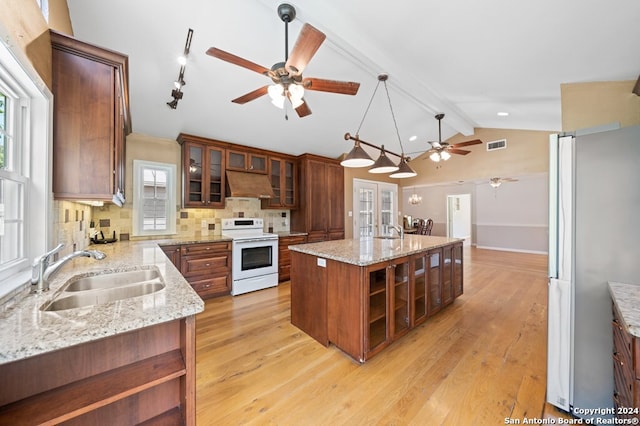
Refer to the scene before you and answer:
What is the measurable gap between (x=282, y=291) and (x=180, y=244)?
158 centimetres

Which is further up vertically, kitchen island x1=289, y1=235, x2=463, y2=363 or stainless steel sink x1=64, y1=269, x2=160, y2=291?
stainless steel sink x1=64, y1=269, x2=160, y2=291

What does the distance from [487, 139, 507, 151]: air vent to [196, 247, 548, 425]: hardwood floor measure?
5045 millimetres

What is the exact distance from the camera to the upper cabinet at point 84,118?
57.4 inches

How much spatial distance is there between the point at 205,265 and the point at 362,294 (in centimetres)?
244

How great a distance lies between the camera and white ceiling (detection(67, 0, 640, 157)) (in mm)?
1675

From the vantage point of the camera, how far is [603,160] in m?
1.37

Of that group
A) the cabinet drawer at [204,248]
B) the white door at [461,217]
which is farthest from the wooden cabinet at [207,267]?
the white door at [461,217]

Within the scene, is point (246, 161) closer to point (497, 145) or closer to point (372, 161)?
point (372, 161)

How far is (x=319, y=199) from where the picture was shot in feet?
15.9

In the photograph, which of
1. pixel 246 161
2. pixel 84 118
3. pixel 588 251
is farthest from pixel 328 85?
pixel 246 161

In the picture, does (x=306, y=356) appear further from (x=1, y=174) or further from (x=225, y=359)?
(x=1, y=174)

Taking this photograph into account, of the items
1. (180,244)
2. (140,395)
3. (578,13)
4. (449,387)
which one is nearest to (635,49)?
(578,13)

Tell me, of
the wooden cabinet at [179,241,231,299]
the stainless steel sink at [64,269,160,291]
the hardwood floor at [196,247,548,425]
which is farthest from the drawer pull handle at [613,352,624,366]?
the wooden cabinet at [179,241,231,299]

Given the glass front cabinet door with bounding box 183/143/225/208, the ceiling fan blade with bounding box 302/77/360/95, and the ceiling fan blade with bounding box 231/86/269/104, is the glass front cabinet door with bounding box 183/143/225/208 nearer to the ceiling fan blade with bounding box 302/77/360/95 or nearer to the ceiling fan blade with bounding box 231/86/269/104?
the ceiling fan blade with bounding box 231/86/269/104
